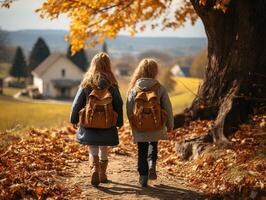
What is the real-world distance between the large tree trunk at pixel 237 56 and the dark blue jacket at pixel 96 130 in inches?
136

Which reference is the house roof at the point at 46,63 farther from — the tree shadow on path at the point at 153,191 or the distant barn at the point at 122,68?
the tree shadow on path at the point at 153,191

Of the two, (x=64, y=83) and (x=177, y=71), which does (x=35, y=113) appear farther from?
(x=177, y=71)

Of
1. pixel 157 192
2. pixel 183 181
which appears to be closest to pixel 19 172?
pixel 157 192

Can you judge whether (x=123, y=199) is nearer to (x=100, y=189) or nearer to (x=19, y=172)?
(x=100, y=189)

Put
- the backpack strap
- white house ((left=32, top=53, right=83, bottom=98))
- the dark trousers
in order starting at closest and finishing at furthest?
1. the backpack strap
2. the dark trousers
3. white house ((left=32, top=53, right=83, bottom=98))

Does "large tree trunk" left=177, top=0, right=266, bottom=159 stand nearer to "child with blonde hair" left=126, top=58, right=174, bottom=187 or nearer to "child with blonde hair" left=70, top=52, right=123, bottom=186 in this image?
"child with blonde hair" left=126, top=58, right=174, bottom=187

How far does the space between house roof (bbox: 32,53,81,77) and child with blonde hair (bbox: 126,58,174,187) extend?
45.1 meters

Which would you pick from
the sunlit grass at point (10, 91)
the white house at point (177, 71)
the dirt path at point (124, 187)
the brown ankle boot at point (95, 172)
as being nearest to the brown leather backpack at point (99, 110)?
the brown ankle boot at point (95, 172)

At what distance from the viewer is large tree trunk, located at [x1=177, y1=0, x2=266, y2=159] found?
1061 centimetres

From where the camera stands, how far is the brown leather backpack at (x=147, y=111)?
23.9 feet

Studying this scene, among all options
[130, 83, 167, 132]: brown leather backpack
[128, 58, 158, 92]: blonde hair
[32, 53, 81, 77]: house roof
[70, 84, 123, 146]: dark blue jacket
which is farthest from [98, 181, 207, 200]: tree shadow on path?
[32, 53, 81, 77]: house roof

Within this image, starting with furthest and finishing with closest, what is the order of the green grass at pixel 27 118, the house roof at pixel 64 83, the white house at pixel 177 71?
1. the white house at pixel 177 71
2. the house roof at pixel 64 83
3. the green grass at pixel 27 118

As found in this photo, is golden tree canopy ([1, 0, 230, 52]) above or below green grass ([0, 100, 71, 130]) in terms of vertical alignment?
above

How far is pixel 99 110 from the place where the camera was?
711 centimetres
